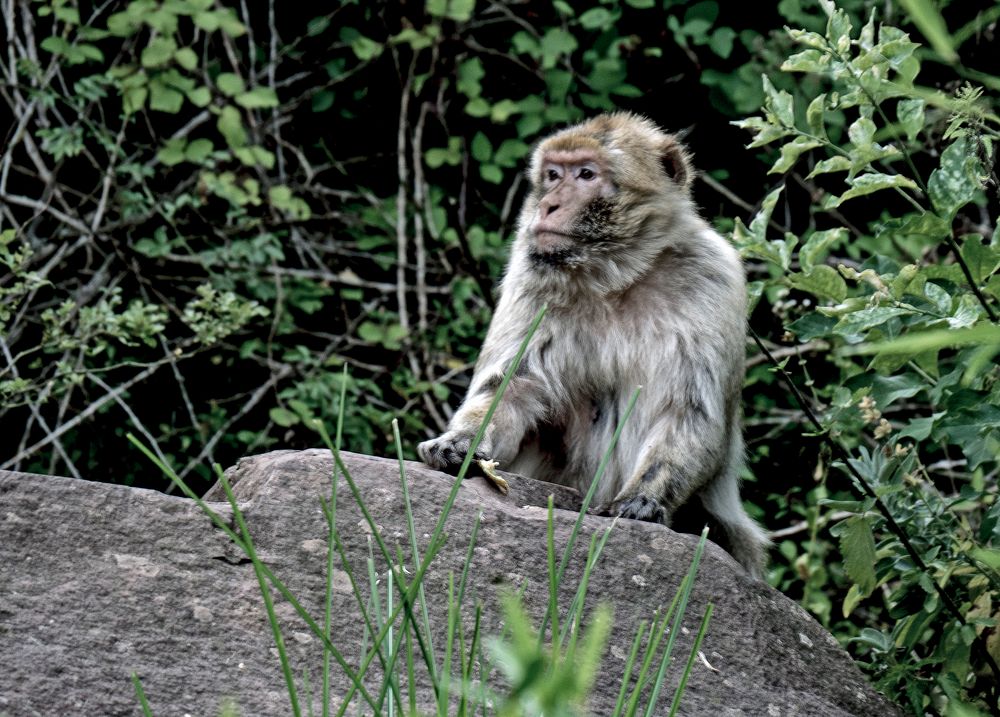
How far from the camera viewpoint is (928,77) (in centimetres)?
646

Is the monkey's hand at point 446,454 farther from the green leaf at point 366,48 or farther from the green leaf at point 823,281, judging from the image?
the green leaf at point 366,48

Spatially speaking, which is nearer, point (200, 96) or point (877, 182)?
point (877, 182)

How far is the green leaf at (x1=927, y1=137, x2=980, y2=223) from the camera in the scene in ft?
9.29

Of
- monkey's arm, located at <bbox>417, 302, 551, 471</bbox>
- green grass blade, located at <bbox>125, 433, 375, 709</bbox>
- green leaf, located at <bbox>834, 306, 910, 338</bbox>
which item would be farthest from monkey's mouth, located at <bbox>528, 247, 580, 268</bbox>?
green grass blade, located at <bbox>125, 433, 375, 709</bbox>

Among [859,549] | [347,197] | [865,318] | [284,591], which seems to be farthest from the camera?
[347,197]

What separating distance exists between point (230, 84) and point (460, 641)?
4.43 m

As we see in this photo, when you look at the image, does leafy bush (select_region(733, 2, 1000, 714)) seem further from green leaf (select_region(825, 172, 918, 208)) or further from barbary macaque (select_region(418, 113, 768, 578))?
barbary macaque (select_region(418, 113, 768, 578))

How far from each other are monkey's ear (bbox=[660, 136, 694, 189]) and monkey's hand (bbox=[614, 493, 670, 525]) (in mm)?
1162

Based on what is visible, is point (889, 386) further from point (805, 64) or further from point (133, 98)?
point (133, 98)

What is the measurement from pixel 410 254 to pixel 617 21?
5.01ft

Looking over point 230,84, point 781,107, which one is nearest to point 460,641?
point 781,107

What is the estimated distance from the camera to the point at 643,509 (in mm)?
3426

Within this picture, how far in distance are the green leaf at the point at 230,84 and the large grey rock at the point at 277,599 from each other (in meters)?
3.16

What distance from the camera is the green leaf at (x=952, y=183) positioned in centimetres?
283
